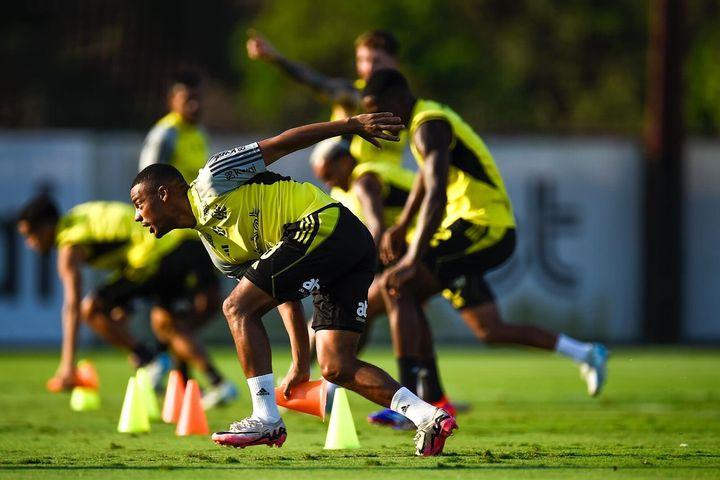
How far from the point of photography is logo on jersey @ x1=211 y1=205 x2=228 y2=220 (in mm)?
7656

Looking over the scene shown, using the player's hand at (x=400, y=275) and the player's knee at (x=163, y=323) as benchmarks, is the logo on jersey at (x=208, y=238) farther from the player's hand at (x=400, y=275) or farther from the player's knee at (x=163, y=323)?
the player's knee at (x=163, y=323)

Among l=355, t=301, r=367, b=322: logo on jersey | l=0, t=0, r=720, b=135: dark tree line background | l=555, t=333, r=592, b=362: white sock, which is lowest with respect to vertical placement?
l=555, t=333, r=592, b=362: white sock

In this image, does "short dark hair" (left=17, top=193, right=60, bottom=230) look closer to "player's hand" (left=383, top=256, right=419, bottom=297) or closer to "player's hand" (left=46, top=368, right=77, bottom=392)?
"player's hand" (left=46, top=368, right=77, bottom=392)

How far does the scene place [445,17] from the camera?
43000 millimetres

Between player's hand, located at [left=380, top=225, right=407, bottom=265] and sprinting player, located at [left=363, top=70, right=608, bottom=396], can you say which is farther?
player's hand, located at [left=380, top=225, right=407, bottom=265]

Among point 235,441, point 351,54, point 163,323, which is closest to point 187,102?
point 163,323

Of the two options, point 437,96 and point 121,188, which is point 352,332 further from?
point 437,96

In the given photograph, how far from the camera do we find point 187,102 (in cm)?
1258

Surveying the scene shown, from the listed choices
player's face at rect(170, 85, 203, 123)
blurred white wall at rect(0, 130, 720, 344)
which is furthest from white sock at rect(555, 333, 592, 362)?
blurred white wall at rect(0, 130, 720, 344)

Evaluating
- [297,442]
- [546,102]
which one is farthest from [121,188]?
[546,102]

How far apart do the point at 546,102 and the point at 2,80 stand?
564 inches

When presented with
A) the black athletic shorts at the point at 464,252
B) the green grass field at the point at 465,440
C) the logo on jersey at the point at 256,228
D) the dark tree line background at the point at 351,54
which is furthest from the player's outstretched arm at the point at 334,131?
the dark tree line background at the point at 351,54

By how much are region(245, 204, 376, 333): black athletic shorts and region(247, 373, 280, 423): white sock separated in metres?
0.38

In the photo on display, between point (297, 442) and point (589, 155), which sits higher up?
point (589, 155)
